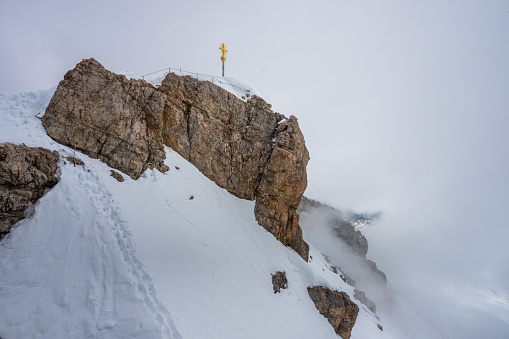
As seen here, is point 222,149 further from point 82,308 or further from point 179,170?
point 82,308

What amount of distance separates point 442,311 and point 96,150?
513ft

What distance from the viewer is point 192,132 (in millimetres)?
20469

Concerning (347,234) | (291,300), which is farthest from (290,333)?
(347,234)

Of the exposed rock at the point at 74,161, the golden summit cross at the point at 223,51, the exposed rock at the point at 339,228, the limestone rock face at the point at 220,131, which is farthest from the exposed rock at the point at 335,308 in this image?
the exposed rock at the point at 339,228

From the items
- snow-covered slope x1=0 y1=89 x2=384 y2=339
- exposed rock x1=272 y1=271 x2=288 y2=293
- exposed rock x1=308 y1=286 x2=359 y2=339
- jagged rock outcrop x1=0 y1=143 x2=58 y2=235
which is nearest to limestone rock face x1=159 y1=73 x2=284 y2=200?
snow-covered slope x1=0 y1=89 x2=384 y2=339

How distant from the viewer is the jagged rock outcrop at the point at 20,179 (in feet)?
30.9

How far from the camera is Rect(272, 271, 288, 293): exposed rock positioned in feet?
54.4

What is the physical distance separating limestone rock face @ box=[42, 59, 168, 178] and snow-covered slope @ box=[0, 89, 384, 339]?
957mm

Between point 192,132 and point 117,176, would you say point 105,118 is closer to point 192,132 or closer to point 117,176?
point 117,176

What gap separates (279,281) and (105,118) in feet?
63.8

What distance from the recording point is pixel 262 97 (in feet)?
83.0

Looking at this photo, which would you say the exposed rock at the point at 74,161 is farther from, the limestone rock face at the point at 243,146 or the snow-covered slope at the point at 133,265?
the limestone rock face at the point at 243,146

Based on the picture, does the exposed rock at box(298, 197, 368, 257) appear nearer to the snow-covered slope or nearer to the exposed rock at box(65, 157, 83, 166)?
the snow-covered slope

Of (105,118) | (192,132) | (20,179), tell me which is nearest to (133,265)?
(20,179)
